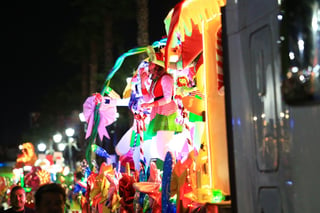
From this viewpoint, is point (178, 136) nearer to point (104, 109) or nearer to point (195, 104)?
point (195, 104)

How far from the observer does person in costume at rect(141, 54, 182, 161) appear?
9.05m

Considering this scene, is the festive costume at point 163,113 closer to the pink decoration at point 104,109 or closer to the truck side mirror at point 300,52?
the pink decoration at point 104,109

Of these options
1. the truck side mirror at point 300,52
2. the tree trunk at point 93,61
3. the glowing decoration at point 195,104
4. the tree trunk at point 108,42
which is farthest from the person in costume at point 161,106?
the tree trunk at point 93,61

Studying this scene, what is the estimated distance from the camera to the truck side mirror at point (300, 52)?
2.23 meters

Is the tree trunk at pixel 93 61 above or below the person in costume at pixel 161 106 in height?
above

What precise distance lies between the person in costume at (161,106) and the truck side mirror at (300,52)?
635 cm

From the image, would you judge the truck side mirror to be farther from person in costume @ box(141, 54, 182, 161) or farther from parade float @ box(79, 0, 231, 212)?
person in costume @ box(141, 54, 182, 161)

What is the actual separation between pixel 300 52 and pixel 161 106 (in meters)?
7.17

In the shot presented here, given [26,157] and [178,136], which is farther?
[26,157]

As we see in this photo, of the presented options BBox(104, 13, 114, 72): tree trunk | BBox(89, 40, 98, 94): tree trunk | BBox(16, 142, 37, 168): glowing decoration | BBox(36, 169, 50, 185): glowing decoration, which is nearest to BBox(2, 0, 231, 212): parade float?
BBox(36, 169, 50, 185): glowing decoration

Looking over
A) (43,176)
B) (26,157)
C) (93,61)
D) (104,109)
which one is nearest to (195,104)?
(104,109)

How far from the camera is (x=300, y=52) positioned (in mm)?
2486

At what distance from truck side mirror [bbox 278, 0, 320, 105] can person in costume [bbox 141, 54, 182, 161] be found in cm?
635

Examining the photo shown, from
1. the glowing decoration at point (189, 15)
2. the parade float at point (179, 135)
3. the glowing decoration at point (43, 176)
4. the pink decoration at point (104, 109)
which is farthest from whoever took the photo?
the glowing decoration at point (43, 176)
